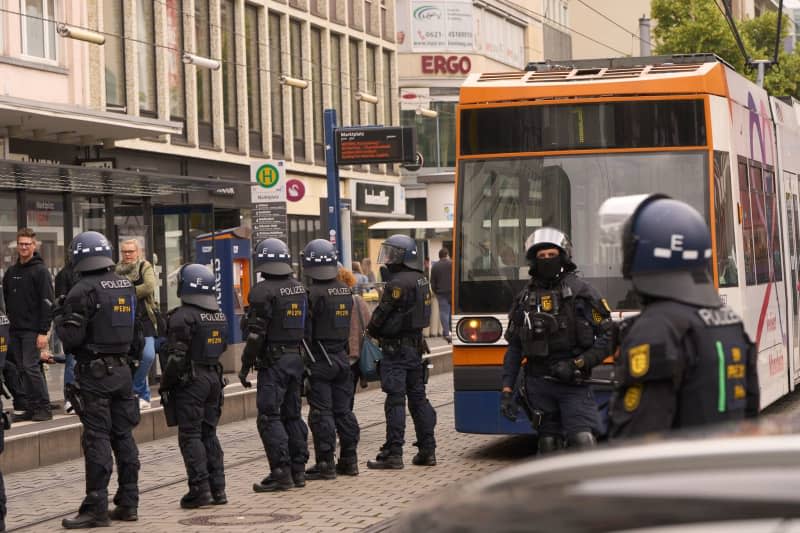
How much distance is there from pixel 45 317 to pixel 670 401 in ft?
37.4

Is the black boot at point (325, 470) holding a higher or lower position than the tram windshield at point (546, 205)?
lower

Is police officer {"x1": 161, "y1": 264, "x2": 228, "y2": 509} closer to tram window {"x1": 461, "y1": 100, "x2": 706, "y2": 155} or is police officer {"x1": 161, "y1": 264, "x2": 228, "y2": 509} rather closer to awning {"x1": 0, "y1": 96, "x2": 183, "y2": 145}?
tram window {"x1": 461, "y1": 100, "x2": 706, "y2": 155}

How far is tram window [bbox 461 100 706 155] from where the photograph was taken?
38.9 ft

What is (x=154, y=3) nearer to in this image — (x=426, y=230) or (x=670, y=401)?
(x=426, y=230)

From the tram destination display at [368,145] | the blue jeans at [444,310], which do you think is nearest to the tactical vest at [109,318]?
the tram destination display at [368,145]

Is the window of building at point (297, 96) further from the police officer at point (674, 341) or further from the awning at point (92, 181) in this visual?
the police officer at point (674, 341)

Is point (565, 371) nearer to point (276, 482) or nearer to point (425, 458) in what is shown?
point (276, 482)

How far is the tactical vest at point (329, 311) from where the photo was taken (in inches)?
471

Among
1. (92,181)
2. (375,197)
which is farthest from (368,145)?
(375,197)

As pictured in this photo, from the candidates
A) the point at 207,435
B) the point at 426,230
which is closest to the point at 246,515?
the point at 207,435

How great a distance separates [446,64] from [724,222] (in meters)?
43.3

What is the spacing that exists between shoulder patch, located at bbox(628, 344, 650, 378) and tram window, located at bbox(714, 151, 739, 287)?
24.1 feet

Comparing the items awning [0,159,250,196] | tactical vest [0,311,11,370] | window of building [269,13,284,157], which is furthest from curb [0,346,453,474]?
window of building [269,13,284,157]

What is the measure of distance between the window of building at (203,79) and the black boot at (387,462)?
938 inches
